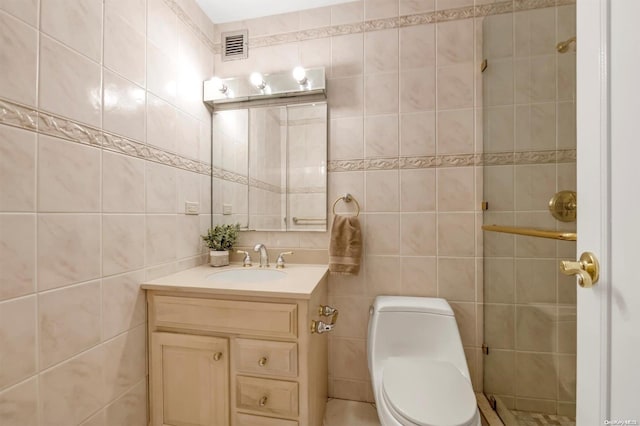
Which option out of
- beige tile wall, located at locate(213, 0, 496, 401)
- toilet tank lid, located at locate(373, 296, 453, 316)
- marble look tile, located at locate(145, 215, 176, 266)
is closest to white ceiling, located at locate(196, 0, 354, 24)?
beige tile wall, located at locate(213, 0, 496, 401)

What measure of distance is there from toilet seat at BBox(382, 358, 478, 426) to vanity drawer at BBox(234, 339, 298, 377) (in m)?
0.39

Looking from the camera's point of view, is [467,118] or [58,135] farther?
[467,118]

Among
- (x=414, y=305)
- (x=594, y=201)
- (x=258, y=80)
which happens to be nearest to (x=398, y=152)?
(x=414, y=305)

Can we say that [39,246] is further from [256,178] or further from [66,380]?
[256,178]

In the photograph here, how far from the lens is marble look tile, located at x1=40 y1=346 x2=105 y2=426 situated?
0.82 m

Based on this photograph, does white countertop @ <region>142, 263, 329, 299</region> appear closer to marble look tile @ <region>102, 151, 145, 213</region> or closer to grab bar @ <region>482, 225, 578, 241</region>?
marble look tile @ <region>102, 151, 145, 213</region>

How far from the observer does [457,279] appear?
146 cm

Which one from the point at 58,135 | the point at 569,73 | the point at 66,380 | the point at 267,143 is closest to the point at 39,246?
the point at 58,135

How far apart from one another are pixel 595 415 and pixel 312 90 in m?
1.65

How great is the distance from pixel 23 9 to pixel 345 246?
1458 millimetres

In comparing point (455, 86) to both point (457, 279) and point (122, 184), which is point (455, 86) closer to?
point (457, 279)

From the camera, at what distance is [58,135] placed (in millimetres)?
851

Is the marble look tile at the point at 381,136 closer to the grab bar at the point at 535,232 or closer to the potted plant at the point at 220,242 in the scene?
the grab bar at the point at 535,232

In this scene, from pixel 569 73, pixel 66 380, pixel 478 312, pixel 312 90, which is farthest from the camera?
pixel 312 90
